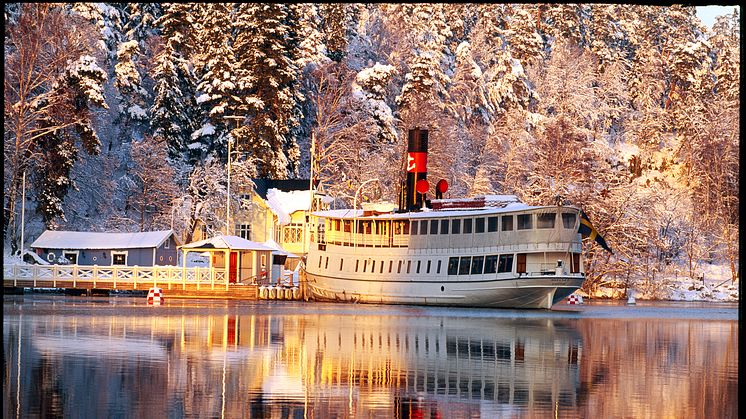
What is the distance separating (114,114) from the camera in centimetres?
8750

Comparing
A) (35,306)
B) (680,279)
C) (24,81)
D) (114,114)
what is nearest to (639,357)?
(35,306)

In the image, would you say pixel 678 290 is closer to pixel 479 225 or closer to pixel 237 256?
pixel 479 225

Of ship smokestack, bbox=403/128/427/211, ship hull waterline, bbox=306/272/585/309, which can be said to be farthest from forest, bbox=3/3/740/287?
ship hull waterline, bbox=306/272/585/309

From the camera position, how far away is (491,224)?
57531mm

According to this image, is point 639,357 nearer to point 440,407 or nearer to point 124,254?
point 440,407

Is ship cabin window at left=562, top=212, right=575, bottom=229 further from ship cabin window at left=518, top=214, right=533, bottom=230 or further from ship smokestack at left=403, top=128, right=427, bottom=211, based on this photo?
ship smokestack at left=403, top=128, right=427, bottom=211

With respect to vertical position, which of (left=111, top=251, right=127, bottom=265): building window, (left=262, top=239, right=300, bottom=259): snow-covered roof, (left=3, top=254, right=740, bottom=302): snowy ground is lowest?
(left=3, top=254, right=740, bottom=302): snowy ground

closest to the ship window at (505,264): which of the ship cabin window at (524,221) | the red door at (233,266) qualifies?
the ship cabin window at (524,221)

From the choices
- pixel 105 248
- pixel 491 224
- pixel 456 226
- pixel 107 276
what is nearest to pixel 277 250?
pixel 105 248

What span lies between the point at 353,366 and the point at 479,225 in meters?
33.6

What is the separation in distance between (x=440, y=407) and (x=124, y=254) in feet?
183

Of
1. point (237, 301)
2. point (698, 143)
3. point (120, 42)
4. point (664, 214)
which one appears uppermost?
point (120, 42)

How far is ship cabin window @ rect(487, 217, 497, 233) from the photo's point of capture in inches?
2260

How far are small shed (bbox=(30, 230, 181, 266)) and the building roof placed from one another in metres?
13.7
